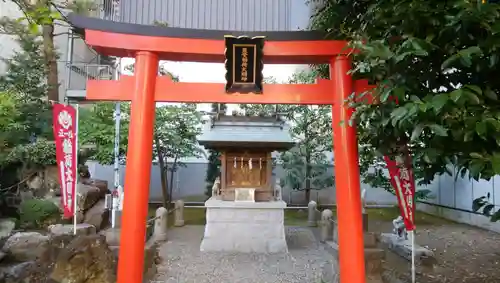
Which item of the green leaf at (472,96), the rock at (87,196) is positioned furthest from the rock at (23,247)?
the green leaf at (472,96)

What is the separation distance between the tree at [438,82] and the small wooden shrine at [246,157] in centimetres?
717

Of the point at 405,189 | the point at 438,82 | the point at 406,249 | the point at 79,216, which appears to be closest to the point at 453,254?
the point at 406,249

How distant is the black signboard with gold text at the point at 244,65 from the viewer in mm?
5188

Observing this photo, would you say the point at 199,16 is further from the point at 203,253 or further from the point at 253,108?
the point at 203,253

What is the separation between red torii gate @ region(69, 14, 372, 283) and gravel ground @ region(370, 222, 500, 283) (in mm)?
2984

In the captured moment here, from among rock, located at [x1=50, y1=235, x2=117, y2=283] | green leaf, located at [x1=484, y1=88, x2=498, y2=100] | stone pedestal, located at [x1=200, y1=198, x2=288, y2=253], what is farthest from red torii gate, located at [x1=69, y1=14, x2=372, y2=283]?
stone pedestal, located at [x1=200, y1=198, x2=288, y2=253]

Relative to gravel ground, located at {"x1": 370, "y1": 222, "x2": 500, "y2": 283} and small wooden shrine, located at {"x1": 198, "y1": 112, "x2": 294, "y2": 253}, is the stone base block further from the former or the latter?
small wooden shrine, located at {"x1": 198, "y1": 112, "x2": 294, "y2": 253}

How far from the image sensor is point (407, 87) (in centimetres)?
323

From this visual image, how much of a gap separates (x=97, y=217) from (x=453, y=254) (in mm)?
10754

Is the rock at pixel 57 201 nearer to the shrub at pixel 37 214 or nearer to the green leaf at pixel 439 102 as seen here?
the shrub at pixel 37 214

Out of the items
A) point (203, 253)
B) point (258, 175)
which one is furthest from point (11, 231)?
point (258, 175)

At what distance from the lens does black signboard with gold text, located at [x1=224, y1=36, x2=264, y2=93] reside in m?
5.19

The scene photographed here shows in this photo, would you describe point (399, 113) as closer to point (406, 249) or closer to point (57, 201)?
point (406, 249)

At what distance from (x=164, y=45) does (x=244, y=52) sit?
1.19m
